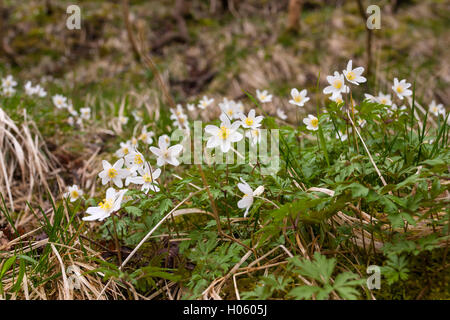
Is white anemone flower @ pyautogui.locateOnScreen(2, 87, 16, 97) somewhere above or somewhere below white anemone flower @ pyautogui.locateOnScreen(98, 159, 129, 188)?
above

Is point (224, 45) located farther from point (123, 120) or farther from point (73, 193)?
point (73, 193)

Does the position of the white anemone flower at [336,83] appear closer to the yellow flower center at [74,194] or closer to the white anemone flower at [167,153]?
the white anemone flower at [167,153]

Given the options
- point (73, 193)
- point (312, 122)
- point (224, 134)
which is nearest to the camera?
point (224, 134)

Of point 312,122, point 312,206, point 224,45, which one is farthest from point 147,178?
point 224,45

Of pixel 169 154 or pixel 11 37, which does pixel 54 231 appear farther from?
pixel 11 37

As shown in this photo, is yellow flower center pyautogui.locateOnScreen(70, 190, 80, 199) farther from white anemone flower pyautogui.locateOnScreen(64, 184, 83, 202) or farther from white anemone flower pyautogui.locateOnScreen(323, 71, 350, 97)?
white anemone flower pyautogui.locateOnScreen(323, 71, 350, 97)

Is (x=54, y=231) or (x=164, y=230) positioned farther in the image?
(x=164, y=230)

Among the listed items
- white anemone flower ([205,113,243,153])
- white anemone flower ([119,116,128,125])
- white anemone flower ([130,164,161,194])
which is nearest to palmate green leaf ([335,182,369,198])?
white anemone flower ([205,113,243,153])
